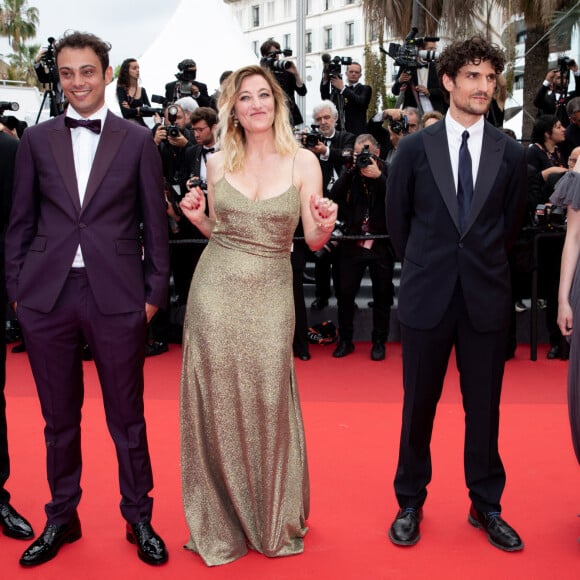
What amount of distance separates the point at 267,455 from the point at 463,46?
5.78ft

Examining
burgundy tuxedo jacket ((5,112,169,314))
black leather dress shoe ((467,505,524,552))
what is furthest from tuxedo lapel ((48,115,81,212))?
black leather dress shoe ((467,505,524,552))

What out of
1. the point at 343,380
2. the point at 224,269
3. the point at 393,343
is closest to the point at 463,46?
the point at 224,269

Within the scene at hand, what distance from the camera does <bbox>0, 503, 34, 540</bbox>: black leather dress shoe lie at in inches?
126

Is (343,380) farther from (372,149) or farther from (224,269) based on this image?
(224,269)

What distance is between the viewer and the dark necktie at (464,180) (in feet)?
9.98

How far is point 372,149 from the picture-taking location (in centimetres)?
617

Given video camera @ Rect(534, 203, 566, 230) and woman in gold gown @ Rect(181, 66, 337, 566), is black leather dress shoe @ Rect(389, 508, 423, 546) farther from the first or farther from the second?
video camera @ Rect(534, 203, 566, 230)

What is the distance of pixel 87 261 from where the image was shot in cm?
289

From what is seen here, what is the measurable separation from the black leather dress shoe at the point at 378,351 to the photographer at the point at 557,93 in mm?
3771

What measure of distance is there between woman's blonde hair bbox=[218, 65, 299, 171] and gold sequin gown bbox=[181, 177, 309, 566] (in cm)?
13

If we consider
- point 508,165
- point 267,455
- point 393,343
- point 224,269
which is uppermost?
point 508,165

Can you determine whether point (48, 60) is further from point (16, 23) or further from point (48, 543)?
point (16, 23)

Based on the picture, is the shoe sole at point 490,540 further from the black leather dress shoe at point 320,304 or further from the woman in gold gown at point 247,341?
the black leather dress shoe at point 320,304

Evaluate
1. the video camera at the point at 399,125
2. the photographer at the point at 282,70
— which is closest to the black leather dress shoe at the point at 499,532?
the video camera at the point at 399,125
